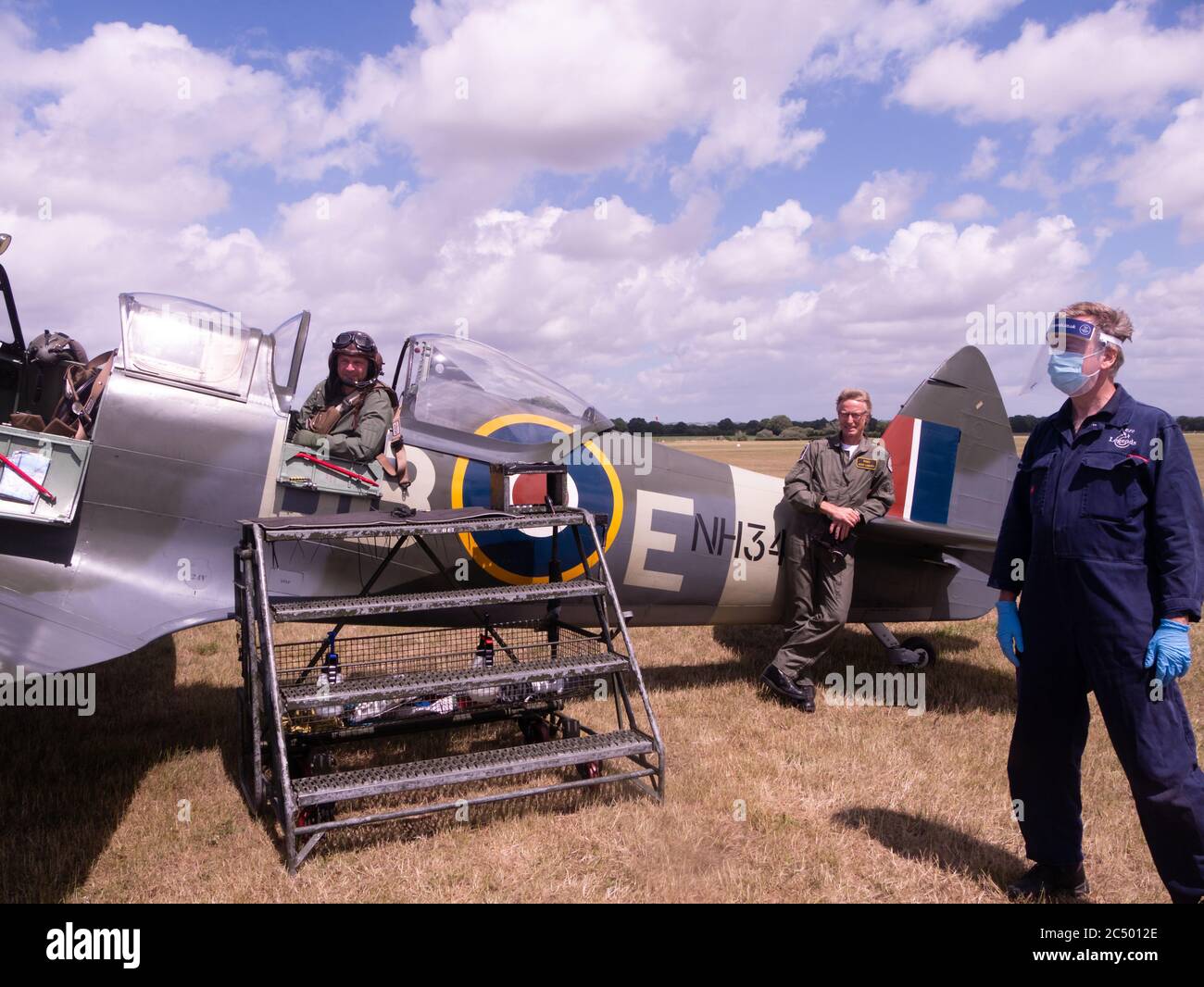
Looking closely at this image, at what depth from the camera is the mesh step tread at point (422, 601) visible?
3.69 metres

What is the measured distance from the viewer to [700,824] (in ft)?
13.0

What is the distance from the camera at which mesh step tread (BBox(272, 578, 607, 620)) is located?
12.1 feet

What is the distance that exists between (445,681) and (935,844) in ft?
7.90

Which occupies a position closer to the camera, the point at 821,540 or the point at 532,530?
the point at 532,530

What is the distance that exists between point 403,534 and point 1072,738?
2948mm

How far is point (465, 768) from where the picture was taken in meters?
3.76

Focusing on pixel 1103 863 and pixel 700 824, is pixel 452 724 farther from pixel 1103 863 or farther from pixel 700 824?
pixel 1103 863

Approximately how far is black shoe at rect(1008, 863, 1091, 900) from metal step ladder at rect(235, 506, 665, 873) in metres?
1.63

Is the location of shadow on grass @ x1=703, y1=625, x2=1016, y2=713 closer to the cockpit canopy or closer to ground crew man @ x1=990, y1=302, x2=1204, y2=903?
the cockpit canopy

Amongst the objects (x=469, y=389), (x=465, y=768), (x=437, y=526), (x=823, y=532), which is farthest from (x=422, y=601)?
(x=823, y=532)

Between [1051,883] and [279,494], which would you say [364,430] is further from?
[1051,883]

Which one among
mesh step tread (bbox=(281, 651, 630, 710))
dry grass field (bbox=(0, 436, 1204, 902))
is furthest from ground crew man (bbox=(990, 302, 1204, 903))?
mesh step tread (bbox=(281, 651, 630, 710))

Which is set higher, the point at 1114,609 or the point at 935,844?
the point at 1114,609

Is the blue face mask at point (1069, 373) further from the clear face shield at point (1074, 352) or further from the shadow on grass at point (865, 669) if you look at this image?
the shadow on grass at point (865, 669)
